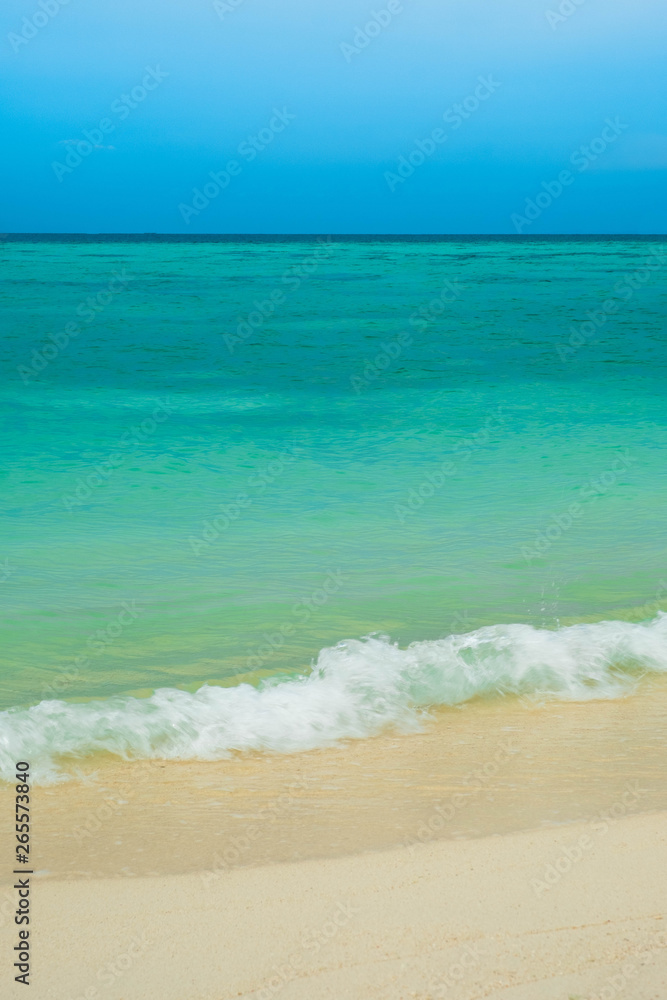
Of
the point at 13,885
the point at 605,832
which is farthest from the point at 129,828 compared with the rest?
the point at 605,832

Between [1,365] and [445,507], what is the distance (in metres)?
Answer: 13.0

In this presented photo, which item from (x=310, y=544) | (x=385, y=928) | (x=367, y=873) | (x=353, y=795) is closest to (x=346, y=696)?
(x=353, y=795)

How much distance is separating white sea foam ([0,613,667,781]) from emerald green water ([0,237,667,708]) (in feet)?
1.08

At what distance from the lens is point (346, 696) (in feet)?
14.6

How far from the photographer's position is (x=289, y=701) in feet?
14.4

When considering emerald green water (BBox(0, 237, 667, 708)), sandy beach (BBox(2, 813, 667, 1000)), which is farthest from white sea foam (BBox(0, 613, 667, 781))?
sandy beach (BBox(2, 813, 667, 1000))

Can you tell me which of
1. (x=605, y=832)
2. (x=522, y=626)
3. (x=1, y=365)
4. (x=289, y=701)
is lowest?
(x=605, y=832)

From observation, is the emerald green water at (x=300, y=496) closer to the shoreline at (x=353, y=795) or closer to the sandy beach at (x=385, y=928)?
the shoreline at (x=353, y=795)

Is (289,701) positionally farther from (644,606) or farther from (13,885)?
(644,606)

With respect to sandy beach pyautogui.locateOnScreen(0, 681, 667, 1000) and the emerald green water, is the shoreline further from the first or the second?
the emerald green water

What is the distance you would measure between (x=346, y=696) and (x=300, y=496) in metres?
4.18

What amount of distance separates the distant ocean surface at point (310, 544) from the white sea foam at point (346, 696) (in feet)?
0.04

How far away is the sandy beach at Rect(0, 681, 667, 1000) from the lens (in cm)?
260

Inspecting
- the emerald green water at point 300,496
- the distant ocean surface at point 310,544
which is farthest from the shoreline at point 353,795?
the emerald green water at point 300,496
